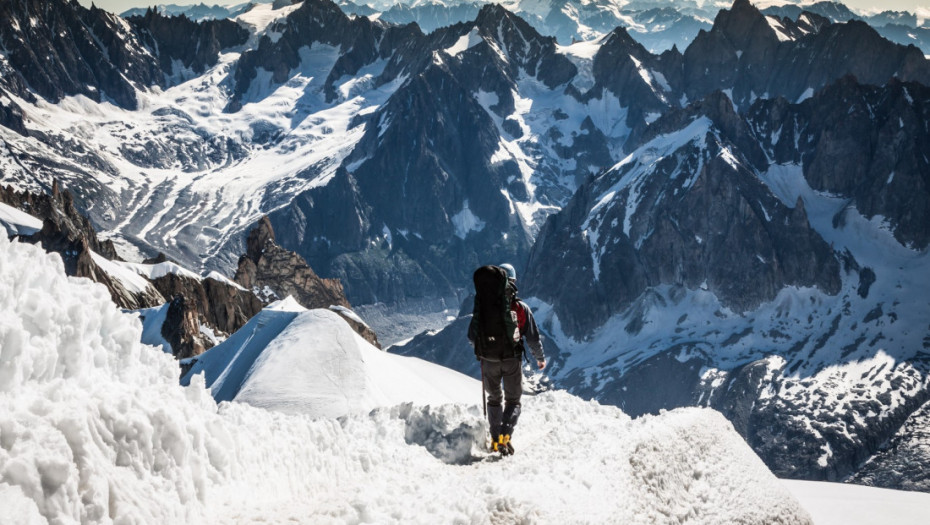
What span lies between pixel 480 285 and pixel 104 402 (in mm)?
7748

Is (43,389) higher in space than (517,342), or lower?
higher

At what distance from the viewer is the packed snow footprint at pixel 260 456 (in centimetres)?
899

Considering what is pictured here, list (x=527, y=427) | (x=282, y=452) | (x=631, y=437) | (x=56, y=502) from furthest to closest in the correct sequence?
(x=527, y=427), (x=631, y=437), (x=282, y=452), (x=56, y=502)

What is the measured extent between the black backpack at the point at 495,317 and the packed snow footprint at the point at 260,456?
1.91 m

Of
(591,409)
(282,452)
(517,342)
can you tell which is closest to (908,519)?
(591,409)

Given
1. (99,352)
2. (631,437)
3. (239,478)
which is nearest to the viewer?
(99,352)

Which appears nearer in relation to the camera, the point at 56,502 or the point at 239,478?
the point at 56,502

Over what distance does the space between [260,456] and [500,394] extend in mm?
5685

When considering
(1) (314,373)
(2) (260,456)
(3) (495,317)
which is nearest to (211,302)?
(1) (314,373)

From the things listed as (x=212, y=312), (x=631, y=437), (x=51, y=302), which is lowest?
(x=212, y=312)

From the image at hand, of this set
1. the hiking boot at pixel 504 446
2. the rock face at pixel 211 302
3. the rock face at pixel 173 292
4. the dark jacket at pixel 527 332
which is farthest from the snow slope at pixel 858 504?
the rock face at pixel 211 302

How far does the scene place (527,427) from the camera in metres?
19.0

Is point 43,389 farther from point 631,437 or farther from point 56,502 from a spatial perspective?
point 631,437

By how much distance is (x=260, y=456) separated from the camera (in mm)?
12453
